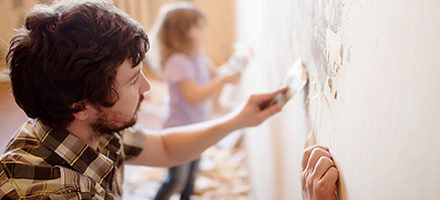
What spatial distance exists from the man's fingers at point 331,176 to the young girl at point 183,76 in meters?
1.09

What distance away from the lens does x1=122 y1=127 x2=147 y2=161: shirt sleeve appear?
3.40 ft

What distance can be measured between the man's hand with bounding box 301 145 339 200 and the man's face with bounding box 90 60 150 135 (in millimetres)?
403

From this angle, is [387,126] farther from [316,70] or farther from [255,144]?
[255,144]

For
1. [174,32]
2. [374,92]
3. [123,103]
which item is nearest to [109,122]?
[123,103]

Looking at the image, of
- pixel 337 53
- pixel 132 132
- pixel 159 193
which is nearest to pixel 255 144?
pixel 159 193

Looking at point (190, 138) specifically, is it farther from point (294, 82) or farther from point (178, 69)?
point (178, 69)

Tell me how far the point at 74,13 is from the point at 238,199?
157 cm

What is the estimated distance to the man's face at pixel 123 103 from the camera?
2.72ft

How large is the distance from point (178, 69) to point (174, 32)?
190mm

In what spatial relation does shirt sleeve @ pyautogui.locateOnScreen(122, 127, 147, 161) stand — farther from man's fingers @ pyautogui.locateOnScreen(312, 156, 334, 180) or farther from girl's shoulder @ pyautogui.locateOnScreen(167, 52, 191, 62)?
girl's shoulder @ pyautogui.locateOnScreen(167, 52, 191, 62)

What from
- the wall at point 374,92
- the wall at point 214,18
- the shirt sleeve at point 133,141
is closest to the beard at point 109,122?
the shirt sleeve at point 133,141

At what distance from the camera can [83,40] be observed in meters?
0.76

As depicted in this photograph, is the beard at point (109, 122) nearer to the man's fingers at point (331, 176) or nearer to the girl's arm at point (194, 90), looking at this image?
the man's fingers at point (331, 176)

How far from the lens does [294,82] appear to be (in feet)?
3.04
